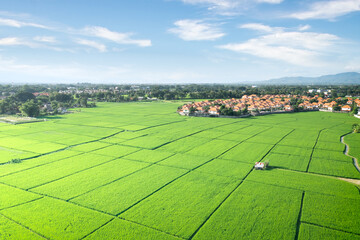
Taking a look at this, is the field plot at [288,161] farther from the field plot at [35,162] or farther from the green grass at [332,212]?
the field plot at [35,162]

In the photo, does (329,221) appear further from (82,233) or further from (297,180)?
(82,233)

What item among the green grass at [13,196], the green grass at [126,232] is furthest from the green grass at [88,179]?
the green grass at [126,232]

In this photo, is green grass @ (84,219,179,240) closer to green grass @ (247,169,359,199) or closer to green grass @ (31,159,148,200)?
green grass @ (31,159,148,200)

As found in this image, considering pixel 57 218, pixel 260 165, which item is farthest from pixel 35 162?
pixel 260 165

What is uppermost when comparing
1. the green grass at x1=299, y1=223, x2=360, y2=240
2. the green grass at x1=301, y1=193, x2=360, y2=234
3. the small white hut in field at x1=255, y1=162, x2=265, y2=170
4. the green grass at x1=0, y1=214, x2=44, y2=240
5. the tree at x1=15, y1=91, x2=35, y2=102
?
the tree at x1=15, y1=91, x2=35, y2=102

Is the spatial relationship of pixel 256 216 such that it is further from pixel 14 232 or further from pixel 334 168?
pixel 14 232

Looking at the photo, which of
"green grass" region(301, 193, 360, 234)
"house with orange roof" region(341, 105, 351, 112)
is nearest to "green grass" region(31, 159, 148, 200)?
"green grass" region(301, 193, 360, 234)

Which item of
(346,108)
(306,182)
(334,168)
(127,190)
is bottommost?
(127,190)

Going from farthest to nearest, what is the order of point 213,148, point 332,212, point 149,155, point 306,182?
point 213,148 → point 149,155 → point 306,182 → point 332,212
